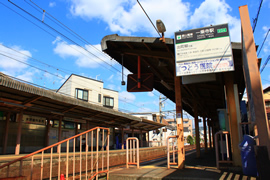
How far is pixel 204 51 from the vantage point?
7.28 meters

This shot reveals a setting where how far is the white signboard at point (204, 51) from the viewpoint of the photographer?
7.00 m

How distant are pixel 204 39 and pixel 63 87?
28.0 meters

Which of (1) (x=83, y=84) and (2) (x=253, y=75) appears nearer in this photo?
(2) (x=253, y=75)

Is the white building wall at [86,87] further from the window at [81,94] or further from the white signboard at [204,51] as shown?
the white signboard at [204,51]

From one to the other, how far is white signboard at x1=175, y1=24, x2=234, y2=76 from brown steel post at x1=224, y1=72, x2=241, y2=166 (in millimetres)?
1548

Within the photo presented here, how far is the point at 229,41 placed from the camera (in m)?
7.02

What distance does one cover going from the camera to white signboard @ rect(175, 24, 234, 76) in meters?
7.00

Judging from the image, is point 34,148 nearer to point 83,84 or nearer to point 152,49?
point 152,49

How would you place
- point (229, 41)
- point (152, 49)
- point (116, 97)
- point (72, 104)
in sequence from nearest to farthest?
point (229, 41) → point (152, 49) → point (72, 104) → point (116, 97)

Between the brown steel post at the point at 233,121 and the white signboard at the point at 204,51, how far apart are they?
155 centimetres

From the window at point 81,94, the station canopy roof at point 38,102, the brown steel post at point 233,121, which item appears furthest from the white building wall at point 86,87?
the brown steel post at point 233,121

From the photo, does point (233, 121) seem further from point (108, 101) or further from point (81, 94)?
point (108, 101)

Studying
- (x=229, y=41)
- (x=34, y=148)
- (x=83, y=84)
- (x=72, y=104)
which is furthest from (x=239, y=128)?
(x=83, y=84)

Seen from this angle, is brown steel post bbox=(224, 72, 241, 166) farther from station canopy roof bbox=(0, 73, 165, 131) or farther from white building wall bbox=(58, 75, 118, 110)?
white building wall bbox=(58, 75, 118, 110)
